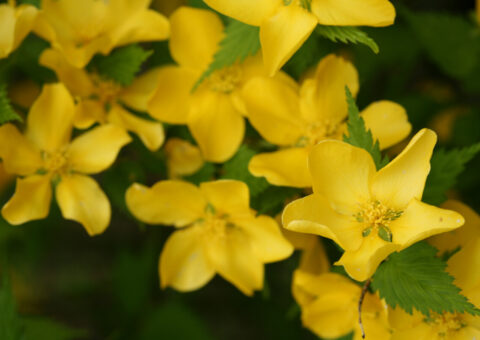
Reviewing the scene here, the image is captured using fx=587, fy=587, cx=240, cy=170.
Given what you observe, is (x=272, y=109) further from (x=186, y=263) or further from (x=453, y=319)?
(x=453, y=319)

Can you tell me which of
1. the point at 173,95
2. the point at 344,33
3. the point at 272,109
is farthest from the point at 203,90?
the point at 344,33

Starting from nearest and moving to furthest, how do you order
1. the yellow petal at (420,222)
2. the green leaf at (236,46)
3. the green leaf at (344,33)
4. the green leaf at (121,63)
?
the yellow petal at (420,222), the green leaf at (344,33), the green leaf at (236,46), the green leaf at (121,63)

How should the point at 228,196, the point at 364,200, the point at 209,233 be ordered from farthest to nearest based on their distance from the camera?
the point at 209,233
the point at 228,196
the point at 364,200

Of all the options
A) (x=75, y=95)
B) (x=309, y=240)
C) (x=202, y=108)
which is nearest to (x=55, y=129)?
(x=75, y=95)

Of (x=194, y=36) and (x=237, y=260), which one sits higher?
(x=194, y=36)

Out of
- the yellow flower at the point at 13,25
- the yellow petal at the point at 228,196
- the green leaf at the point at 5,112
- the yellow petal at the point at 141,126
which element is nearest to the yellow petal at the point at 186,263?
the yellow petal at the point at 228,196

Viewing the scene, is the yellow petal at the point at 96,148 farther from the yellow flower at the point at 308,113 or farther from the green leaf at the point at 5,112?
the yellow flower at the point at 308,113
